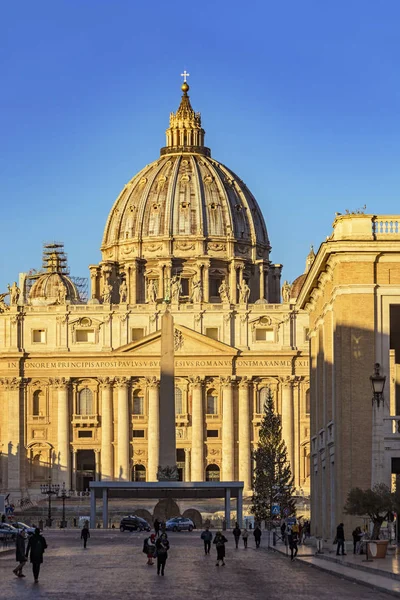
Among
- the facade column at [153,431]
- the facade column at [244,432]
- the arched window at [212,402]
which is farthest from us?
the arched window at [212,402]

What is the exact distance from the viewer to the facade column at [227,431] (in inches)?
6442

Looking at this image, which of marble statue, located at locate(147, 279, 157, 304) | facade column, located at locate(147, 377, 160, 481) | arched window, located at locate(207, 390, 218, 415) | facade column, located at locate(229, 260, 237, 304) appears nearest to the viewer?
facade column, located at locate(147, 377, 160, 481)

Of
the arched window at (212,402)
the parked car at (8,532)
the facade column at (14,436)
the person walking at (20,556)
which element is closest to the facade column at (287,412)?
the arched window at (212,402)

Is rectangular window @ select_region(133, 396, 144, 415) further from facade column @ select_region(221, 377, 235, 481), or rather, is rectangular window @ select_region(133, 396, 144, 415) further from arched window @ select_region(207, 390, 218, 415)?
facade column @ select_region(221, 377, 235, 481)

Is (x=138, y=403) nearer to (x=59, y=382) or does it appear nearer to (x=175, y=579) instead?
(x=59, y=382)

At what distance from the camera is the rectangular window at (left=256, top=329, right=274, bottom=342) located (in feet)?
545

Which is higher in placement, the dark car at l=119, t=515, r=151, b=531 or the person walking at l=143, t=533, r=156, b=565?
the person walking at l=143, t=533, r=156, b=565

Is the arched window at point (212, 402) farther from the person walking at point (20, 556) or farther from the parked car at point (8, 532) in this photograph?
the person walking at point (20, 556)

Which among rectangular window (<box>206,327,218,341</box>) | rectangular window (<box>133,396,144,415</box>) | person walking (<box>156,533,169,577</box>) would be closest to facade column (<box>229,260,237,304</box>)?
rectangular window (<box>206,327,218,341</box>)

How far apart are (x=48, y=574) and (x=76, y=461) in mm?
114623

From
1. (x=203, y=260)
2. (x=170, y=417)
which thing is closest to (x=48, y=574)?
(x=170, y=417)

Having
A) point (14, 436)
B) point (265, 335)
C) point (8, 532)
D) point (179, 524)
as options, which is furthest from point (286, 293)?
point (8, 532)

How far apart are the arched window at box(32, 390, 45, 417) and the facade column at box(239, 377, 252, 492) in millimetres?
17077

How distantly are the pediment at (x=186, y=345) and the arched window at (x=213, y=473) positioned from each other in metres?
10.0
